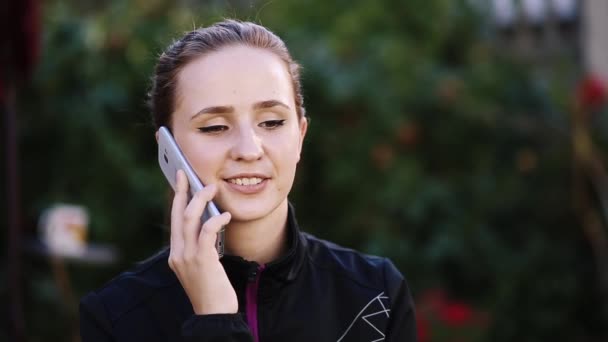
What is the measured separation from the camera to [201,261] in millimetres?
1612

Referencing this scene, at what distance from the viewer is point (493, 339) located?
4.24m

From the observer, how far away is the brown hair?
70.0 inches

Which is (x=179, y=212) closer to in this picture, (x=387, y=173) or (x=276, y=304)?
(x=276, y=304)

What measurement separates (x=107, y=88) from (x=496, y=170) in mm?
2157

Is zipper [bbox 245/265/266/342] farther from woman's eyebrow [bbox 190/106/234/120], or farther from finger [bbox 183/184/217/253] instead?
woman's eyebrow [bbox 190/106/234/120]

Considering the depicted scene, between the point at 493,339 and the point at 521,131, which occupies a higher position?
the point at 521,131

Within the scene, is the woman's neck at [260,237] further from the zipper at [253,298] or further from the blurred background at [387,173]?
the blurred background at [387,173]

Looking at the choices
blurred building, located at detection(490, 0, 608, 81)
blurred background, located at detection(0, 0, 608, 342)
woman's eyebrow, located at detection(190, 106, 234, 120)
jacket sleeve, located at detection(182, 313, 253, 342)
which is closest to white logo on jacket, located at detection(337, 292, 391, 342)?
jacket sleeve, located at detection(182, 313, 253, 342)

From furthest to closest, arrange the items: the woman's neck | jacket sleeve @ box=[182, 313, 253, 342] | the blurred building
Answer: the blurred building → the woman's neck → jacket sleeve @ box=[182, 313, 253, 342]

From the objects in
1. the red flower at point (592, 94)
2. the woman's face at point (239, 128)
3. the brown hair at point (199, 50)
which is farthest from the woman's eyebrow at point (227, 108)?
the red flower at point (592, 94)

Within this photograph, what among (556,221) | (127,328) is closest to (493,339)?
(556,221)

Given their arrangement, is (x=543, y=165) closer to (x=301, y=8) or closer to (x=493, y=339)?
(x=493, y=339)

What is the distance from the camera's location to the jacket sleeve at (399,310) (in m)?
1.82

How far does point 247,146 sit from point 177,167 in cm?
17
